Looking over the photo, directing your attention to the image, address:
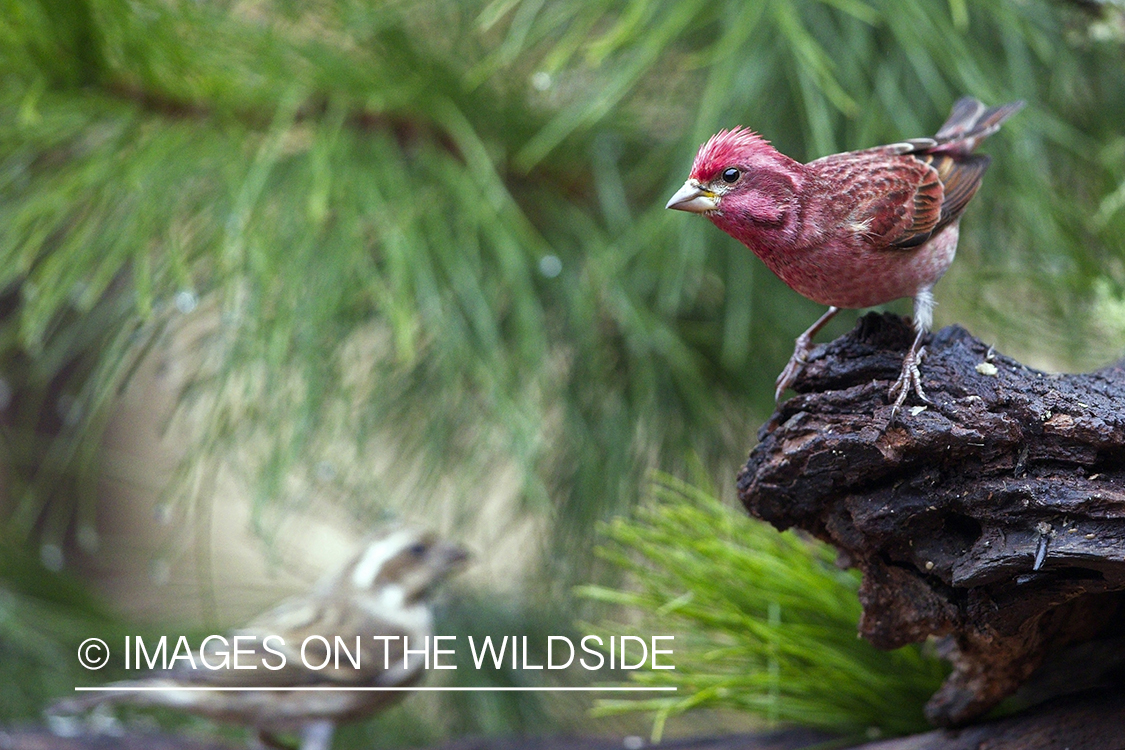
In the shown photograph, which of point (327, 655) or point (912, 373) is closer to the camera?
point (912, 373)

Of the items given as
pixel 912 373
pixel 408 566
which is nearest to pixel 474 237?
pixel 408 566

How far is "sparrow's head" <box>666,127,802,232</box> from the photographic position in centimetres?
103

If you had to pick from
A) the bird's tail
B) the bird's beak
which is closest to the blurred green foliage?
the bird's beak

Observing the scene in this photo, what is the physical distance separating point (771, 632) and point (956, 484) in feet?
1.26

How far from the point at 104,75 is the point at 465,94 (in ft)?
2.10

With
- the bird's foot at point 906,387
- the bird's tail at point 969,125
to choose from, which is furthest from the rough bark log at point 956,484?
the bird's tail at point 969,125

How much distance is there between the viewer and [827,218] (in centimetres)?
104

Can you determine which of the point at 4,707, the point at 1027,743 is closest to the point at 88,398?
the point at 4,707

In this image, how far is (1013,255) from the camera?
5.98ft

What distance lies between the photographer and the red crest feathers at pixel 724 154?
3.39 feet

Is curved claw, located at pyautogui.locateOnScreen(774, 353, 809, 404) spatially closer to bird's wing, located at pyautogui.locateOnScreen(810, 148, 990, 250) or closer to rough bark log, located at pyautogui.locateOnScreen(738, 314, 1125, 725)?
rough bark log, located at pyautogui.locateOnScreen(738, 314, 1125, 725)

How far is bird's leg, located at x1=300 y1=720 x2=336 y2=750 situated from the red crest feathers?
131 cm

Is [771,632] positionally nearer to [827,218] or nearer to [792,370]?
[792,370]

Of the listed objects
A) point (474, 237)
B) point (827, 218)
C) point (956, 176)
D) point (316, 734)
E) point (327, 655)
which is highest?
point (474, 237)
